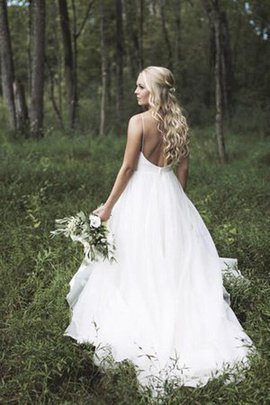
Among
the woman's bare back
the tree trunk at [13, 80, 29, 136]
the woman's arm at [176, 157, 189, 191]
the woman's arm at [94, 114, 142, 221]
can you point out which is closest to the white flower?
the woman's arm at [94, 114, 142, 221]

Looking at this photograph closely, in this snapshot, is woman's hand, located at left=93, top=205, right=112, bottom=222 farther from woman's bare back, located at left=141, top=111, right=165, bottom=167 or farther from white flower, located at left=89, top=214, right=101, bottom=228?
woman's bare back, located at left=141, top=111, right=165, bottom=167

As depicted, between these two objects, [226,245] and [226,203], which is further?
[226,203]

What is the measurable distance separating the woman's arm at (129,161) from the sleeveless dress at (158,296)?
0.10m

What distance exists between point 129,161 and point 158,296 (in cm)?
117

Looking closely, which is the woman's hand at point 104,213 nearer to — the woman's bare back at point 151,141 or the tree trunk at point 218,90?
the woman's bare back at point 151,141

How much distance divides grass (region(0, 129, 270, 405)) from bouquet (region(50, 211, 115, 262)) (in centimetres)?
73

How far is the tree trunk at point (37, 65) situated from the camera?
34.8 feet

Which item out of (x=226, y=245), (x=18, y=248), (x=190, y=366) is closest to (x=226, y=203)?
(x=226, y=245)

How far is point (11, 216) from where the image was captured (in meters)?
6.60

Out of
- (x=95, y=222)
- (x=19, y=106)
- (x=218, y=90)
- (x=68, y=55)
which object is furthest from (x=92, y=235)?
(x=68, y=55)

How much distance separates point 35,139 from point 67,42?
17.5ft

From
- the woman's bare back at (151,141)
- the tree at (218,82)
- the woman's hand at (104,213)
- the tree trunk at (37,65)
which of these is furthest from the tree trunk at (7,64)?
the woman's bare back at (151,141)

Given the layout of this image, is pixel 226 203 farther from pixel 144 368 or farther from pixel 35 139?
pixel 35 139

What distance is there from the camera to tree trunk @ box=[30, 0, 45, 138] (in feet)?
34.8
